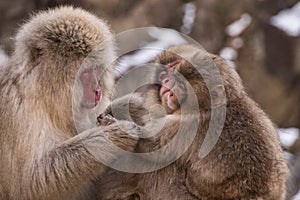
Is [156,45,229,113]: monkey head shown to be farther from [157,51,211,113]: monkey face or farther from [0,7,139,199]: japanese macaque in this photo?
[0,7,139,199]: japanese macaque

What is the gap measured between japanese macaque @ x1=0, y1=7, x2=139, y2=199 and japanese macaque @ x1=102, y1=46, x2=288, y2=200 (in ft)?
1.04

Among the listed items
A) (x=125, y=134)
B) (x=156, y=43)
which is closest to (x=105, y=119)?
(x=125, y=134)

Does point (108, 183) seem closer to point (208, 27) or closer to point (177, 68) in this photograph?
point (177, 68)

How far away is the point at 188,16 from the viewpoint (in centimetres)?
905

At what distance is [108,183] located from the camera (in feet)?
14.6

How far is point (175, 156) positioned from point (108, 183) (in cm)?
39

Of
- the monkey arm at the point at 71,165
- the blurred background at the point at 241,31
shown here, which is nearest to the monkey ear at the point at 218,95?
the monkey arm at the point at 71,165

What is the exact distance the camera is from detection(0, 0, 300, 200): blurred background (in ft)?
28.8

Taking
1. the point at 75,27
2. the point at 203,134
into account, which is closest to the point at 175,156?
the point at 203,134

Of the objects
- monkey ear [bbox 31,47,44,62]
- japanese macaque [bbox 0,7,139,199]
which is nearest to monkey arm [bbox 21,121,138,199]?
japanese macaque [bbox 0,7,139,199]

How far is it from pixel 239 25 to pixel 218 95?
4.95m

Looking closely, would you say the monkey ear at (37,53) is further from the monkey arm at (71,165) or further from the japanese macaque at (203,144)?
the japanese macaque at (203,144)

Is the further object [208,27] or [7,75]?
[208,27]

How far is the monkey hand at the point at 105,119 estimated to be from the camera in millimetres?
4473
